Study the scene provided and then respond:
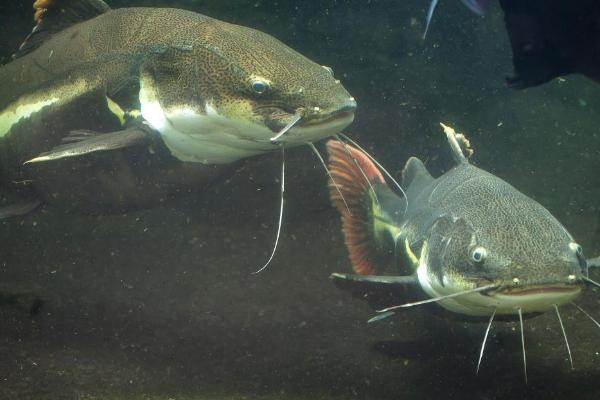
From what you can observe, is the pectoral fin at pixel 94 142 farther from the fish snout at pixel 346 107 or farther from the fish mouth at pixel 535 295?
the fish mouth at pixel 535 295

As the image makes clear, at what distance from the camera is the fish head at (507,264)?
1.92m

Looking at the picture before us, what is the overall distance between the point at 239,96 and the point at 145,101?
2.23 ft

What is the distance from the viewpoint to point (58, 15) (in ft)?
10.4

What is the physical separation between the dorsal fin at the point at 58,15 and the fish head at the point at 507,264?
9.18 ft

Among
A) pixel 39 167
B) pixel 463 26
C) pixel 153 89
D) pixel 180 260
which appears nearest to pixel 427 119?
pixel 463 26

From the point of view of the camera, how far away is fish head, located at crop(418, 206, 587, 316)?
1.92 m

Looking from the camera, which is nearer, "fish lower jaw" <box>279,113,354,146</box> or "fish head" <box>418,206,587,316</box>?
"fish head" <box>418,206,587,316</box>

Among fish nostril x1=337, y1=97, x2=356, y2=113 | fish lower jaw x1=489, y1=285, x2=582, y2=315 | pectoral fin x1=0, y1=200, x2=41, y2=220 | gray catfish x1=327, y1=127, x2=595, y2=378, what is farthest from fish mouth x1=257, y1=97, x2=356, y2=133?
pectoral fin x1=0, y1=200, x2=41, y2=220

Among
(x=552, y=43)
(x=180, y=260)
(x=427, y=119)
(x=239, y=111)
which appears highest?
(x=552, y=43)

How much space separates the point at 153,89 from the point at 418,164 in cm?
216

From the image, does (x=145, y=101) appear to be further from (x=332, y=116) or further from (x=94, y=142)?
(x=332, y=116)

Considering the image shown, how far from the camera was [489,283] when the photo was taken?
201 cm

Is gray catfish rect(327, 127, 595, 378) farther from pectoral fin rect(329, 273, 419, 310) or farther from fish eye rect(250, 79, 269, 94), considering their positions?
fish eye rect(250, 79, 269, 94)

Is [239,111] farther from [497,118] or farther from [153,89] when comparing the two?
[497,118]
